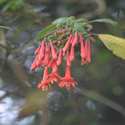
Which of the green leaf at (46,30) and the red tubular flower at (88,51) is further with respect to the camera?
the green leaf at (46,30)

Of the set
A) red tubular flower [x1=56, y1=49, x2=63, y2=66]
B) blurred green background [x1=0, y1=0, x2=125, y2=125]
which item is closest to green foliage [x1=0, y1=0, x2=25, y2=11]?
blurred green background [x1=0, y1=0, x2=125, y2=125]

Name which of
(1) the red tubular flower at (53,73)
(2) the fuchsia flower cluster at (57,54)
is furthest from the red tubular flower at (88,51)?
(1) the red tubular flower at (53,73)

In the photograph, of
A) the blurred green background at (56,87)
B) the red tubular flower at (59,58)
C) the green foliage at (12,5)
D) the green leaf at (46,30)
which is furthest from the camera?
the blurred green background at (56,87)

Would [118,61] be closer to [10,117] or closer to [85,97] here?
[85,97]

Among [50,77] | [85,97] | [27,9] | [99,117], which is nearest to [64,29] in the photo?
[50,77]

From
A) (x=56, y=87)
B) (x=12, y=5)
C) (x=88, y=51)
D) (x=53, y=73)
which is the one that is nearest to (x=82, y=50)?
(x=88, y=51)

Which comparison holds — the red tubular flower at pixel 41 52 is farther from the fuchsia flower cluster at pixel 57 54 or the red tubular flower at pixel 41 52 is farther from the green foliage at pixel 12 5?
the green foliage at pixel 12 5

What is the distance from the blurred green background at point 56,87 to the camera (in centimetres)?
260

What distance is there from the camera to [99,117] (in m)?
2.90

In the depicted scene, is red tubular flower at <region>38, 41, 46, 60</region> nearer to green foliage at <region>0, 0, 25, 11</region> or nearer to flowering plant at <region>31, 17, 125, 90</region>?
flowering plant at <region>31, 17, 125, 90</region>

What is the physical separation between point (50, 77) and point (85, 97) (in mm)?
972

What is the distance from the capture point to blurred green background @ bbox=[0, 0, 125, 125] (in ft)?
8.52

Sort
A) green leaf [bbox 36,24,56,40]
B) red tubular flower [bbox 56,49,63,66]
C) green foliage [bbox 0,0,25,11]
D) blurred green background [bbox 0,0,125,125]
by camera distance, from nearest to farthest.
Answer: red tubular flower [bbox 56,49,63,66] < green leaf [bbox 36,24,56,40] < green foliage [bbox 0,0,25,11] < blurred green background [bbox 0,0,125,125]

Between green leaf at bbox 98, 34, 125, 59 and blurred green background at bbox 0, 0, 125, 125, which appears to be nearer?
green leaf at bbox 98, 34, 125, 59
